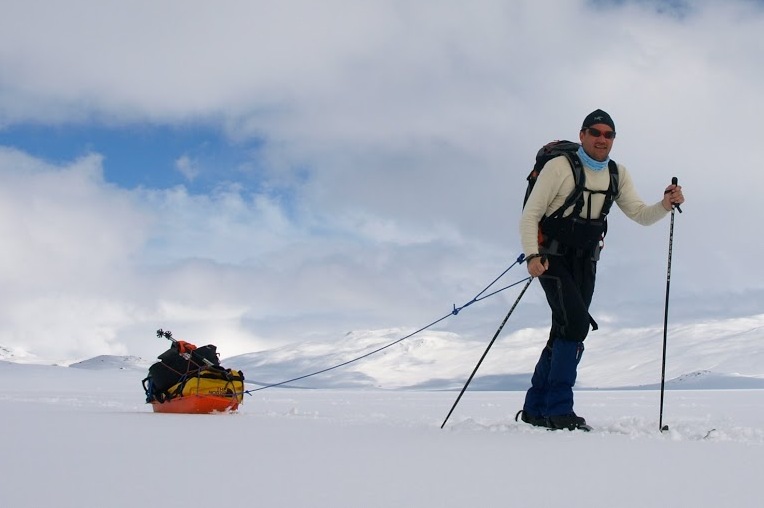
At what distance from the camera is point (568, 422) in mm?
5316

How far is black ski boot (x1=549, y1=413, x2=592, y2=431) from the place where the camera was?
5250 mm

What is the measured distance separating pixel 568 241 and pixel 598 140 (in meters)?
0.84

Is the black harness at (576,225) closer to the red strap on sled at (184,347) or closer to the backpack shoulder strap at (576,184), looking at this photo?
the backpack shoulder strap at (576,184)

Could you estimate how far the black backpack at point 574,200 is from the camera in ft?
18.0

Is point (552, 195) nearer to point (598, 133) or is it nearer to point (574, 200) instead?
point (574, 200)

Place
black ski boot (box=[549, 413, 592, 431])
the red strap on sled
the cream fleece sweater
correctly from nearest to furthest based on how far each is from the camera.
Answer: black ski boot (box=[549, 413, 592, 431]), the cream fleece sweater, the red strap on sled

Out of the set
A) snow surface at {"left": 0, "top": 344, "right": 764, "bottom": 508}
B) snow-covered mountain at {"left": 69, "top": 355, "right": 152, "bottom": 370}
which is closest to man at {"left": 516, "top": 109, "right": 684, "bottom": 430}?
snow surface at {"left": 0, "top": 344, "right": 764, "bottom": 508}

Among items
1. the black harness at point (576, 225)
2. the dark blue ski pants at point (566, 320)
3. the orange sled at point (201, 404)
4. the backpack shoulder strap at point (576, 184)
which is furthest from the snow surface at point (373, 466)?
the orange sled at point (201, 404)

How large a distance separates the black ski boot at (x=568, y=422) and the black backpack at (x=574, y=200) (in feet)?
4.39

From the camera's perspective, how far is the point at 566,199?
216 inches

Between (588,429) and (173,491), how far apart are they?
3.53 meters

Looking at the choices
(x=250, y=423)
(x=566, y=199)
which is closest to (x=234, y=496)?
(x=250, y=423)

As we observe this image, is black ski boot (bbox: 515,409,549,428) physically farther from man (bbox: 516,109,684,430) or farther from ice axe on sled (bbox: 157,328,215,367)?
ice axe on sled (bbox: 157,328,215,367)

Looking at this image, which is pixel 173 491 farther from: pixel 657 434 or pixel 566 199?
pixel 566 199
